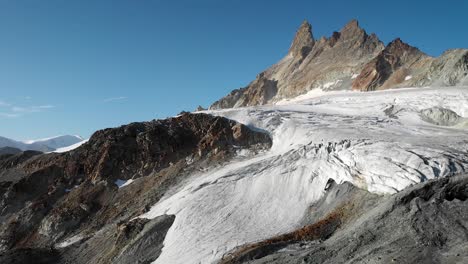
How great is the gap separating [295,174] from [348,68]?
5168 cm

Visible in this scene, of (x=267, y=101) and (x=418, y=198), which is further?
(x=267, y=101)

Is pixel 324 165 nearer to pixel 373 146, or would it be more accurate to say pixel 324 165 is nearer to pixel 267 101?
pixel 373 146

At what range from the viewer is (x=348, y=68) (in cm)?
7019

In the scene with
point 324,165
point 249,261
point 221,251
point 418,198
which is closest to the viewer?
→ point 418,198

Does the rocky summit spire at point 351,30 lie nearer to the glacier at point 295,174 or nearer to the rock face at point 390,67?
the rock face at point 390,67

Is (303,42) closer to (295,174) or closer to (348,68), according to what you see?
(348,68)

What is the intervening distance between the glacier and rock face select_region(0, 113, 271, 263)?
1581 mm

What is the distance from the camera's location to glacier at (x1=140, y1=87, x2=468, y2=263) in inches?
706

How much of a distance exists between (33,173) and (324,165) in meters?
25.4

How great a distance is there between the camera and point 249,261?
15352 mm

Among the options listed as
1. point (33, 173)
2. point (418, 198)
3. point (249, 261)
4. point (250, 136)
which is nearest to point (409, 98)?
point (250, 136)

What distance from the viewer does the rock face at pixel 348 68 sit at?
4697 cm

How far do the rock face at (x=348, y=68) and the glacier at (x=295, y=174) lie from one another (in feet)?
52.6

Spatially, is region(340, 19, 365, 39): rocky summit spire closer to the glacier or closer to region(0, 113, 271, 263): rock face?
the glacier
